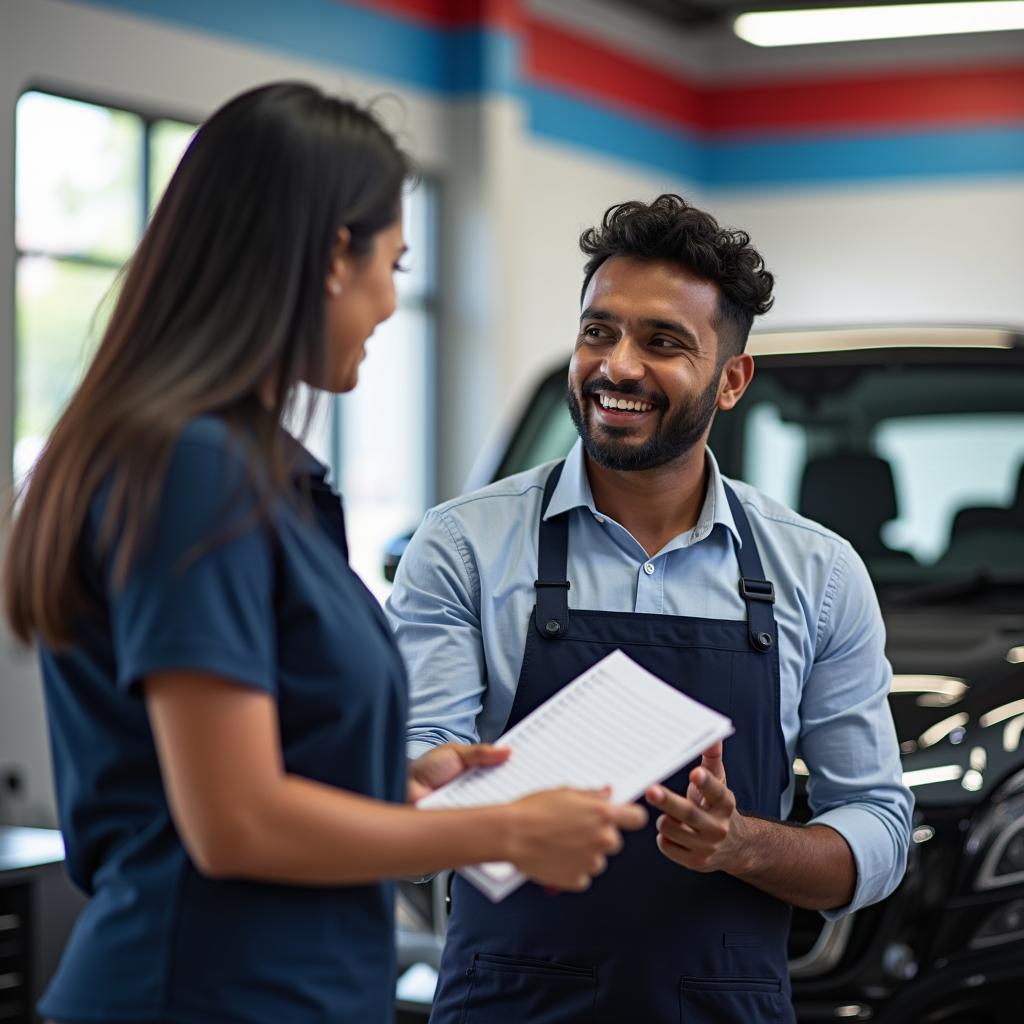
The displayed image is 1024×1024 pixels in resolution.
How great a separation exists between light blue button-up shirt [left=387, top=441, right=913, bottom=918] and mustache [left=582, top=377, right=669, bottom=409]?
11 cm

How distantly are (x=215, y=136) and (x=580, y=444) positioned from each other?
2.89 ft

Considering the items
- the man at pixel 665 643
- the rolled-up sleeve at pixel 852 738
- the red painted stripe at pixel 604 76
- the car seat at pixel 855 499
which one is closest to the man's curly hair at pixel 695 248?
the man at pixel 665 643

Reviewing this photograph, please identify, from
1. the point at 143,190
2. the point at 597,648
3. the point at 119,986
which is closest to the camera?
the point at 119,986

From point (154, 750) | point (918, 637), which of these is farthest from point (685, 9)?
point (154, 750)

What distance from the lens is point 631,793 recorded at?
138 cm

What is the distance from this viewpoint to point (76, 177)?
680 centimetres

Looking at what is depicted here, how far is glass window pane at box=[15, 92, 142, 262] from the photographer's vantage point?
6.53m

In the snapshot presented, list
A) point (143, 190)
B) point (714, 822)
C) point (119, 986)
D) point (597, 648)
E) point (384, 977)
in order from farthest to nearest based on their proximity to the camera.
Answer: point (143, 190), point (597, 648), point (714, 822), point (384, 977), point (119, 986)

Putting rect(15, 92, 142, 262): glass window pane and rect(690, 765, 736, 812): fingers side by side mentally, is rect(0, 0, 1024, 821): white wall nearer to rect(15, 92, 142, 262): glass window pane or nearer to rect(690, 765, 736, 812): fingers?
rect(15, 92, 142, 262): glass window pane

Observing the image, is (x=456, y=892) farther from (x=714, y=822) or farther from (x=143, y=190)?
(x=143, y=190)

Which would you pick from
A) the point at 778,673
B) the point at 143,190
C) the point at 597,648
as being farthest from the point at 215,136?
the point at 143,190

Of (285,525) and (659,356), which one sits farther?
(659,356)

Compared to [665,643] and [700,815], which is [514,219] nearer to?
[665,643]

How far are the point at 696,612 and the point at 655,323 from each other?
0.37 m
